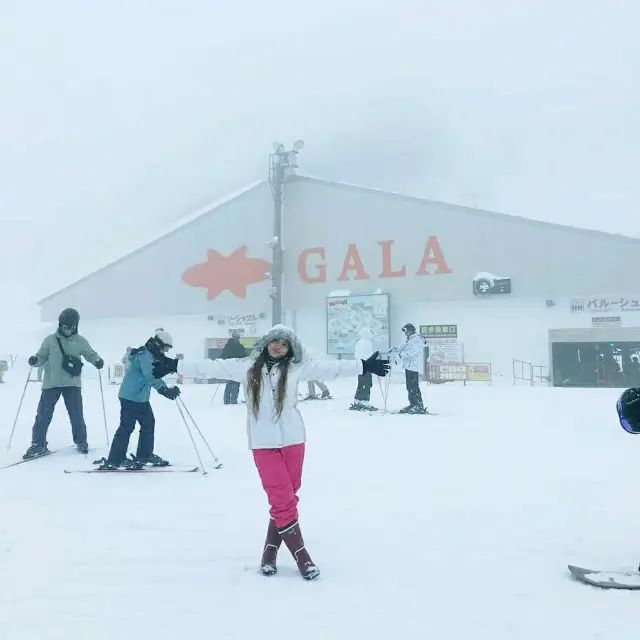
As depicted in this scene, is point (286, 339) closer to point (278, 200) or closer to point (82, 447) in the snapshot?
point (82, 447)

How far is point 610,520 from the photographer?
4.79m

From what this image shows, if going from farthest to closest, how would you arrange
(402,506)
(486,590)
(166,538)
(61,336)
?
1. (61,336)
2. (402,506)
3. (166,538)
4. (486,590)

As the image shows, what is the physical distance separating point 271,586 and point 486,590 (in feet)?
4.01

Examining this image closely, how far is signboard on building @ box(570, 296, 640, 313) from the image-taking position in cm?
2089

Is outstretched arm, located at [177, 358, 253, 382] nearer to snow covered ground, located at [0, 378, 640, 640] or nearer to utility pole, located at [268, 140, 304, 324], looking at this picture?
snow covered ground, located at [0, 378, 640, 640]

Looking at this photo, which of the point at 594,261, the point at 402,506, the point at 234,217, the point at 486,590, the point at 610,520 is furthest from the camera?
the point at 234,217

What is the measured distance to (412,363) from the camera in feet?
39.5

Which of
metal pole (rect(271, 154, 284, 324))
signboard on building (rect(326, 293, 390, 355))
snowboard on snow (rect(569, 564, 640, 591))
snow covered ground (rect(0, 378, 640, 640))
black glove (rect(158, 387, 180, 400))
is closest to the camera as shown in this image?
snow covered ground (rect(0, 378, 640, 640))

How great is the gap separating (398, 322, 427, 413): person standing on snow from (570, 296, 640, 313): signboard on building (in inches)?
459

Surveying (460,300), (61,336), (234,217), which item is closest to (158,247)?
(234,217)

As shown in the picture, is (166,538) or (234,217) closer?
(166,538)

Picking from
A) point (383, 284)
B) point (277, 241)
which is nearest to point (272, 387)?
point (383, 284)

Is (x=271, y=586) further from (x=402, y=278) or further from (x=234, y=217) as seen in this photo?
(x=234, y=217)

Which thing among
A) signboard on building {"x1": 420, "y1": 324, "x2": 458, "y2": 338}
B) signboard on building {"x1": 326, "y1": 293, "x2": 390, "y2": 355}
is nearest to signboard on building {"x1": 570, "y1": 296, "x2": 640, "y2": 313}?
signboard on building {"x1": 420, "y1": 324, "x2": 458, "y2": 338}
